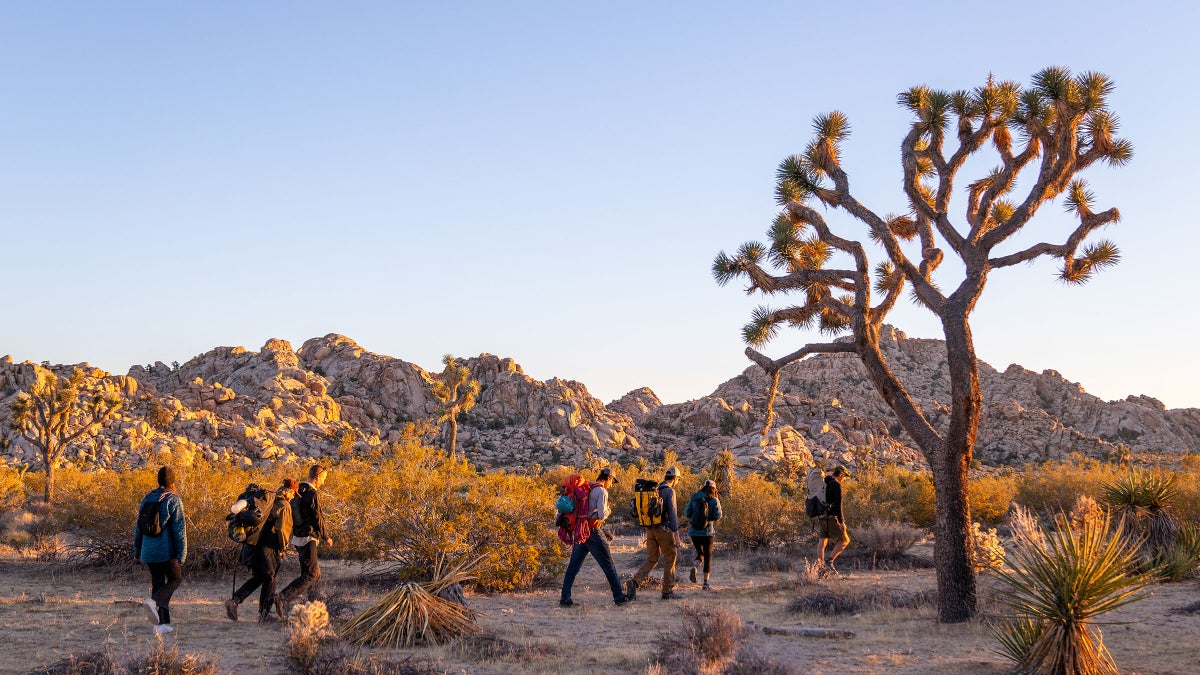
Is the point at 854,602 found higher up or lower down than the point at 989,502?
lower down

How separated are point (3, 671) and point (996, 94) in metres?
11.2

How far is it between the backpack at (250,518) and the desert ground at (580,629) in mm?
897

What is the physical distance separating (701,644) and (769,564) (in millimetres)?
7632

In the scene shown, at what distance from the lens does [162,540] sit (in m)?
7.48

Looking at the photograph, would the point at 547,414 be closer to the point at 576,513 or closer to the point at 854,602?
the point at 576,513

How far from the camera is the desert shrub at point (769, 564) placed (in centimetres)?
1362

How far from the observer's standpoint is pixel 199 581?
38.0 feet

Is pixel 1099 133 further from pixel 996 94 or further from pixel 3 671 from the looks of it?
pixel 3 671

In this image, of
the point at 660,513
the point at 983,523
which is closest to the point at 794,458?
the point at 983,523

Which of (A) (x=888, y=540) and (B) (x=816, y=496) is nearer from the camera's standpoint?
(B) (x=816, y=496)

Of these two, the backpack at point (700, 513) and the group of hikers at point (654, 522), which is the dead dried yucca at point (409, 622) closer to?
the group of hikers at point (654, 522)

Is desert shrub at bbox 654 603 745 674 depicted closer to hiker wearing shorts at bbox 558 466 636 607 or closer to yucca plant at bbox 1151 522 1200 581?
hiker wearing shorts at bbox 558 466 636 607

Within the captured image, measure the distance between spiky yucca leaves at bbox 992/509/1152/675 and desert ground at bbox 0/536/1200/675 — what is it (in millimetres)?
520

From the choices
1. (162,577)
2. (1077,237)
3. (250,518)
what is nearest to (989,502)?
(1077,237)
